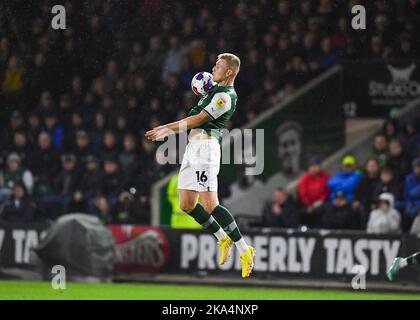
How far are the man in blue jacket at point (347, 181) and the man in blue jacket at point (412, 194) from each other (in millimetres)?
807

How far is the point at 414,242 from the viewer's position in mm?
15391

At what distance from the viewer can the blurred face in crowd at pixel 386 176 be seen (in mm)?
16219

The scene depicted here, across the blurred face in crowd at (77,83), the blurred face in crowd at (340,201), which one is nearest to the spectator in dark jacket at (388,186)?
the blurred face in crowd at (340,201)

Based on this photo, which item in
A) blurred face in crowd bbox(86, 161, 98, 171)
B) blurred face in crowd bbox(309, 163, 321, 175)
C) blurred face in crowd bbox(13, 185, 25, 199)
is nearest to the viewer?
blurred face in crowd bbox(309, 163, 321, 175)

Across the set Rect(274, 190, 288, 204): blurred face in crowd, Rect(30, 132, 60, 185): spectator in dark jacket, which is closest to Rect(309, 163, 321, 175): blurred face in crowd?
Rect(274, 190, 288, 204): blurred face in crowd

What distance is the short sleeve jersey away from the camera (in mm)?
10469

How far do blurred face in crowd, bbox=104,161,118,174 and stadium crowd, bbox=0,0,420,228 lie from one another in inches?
0.9

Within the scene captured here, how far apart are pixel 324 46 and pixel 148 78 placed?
3121mm

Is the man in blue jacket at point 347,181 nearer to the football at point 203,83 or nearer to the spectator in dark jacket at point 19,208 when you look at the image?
the spectator in dark jacket at point 19,208

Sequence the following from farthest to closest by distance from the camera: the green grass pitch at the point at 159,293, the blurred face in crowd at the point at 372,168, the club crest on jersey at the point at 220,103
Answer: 1. the blurred face in crowd at the point at 372,168
2. the green grass pitch at the point at 159,293
3. the club crest on jersey at the point at 220,103

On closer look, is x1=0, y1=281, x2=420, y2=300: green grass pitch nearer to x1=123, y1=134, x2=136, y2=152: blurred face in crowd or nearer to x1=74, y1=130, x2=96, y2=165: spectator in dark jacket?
x1=123, y1=134, x2=136, y2=152: blurred face in crowd

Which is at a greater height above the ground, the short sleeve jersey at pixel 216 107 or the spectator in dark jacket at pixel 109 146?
the spectator in dark jacket at pixel 109 146
